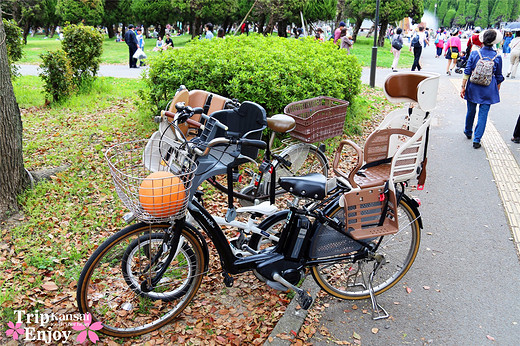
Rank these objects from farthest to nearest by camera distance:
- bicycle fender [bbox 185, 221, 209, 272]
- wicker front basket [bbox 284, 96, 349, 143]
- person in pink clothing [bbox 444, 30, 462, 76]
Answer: person in pink clothing [bbox 444, 30, 462, 76] → wicker front basket [bbox 284, 96, 349, 143] → bicycle fender [bbox 185, 221, 209, 272]

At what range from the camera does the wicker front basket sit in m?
5.02

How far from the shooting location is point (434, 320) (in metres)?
3.48

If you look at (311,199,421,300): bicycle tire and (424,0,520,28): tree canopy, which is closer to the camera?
(311,199,421,300): bicycle tire

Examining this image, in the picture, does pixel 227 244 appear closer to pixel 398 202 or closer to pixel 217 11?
pixel 398 202

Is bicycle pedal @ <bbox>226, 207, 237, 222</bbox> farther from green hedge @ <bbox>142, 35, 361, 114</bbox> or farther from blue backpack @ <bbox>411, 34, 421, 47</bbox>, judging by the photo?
blue backpack @ <bbox>411, 34, 421, 47</bbox>

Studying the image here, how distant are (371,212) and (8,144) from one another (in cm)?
396

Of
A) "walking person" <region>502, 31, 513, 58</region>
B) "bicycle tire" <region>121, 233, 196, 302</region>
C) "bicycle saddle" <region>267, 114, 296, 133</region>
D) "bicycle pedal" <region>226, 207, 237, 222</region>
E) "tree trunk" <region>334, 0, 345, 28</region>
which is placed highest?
"tree trunk" <region>334, 0, 345, 28</region>

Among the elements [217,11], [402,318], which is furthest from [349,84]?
[217,11]

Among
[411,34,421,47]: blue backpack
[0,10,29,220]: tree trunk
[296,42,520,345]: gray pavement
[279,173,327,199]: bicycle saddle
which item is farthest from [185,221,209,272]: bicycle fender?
[411,34,421,47]: blue backpack

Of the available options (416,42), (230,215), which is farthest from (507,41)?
(230,215)

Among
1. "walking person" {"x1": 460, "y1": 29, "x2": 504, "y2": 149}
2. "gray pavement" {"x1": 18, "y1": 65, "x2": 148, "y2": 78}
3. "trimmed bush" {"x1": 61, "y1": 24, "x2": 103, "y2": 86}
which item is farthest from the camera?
"gray pavement" {"x1": 18, "y1": 65, "x2": 148, "y2": 78}

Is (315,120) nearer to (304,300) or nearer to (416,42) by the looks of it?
(304,300)

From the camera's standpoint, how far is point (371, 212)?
11.0 feet

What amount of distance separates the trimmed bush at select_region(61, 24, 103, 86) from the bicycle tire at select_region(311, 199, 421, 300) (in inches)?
341
